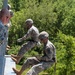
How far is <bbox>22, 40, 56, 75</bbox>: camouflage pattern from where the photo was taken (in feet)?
19.5

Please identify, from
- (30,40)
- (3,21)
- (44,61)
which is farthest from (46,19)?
(3,21)

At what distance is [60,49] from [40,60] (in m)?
12.3

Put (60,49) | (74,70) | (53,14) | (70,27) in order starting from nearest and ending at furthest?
(74,70) → (60,49) → (70,27) → (53,14)

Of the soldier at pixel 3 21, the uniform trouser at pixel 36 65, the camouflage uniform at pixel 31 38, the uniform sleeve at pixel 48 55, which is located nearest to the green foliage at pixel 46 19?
the camouflage uniform at pixel 31 38

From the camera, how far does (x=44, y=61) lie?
6.06 metres

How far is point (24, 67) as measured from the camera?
19.9 feet

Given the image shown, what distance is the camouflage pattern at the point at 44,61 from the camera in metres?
5.93

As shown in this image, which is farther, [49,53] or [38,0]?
[38,0]

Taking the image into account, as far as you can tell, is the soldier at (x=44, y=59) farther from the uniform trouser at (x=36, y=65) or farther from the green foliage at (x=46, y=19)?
the green foliage at (x=46, y=19)

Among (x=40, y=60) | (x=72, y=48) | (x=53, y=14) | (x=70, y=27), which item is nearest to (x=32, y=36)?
(x=40, y=60)

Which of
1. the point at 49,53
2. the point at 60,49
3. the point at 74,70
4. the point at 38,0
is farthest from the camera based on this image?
the point at 38,0

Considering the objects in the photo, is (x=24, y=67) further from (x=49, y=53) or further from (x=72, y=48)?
(x=72, y=48)

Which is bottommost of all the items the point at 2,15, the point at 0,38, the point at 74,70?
the point at 74,70

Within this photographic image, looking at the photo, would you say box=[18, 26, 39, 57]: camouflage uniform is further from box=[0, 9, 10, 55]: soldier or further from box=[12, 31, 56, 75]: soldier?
box=[0, 9, 10, 55]: soldier
